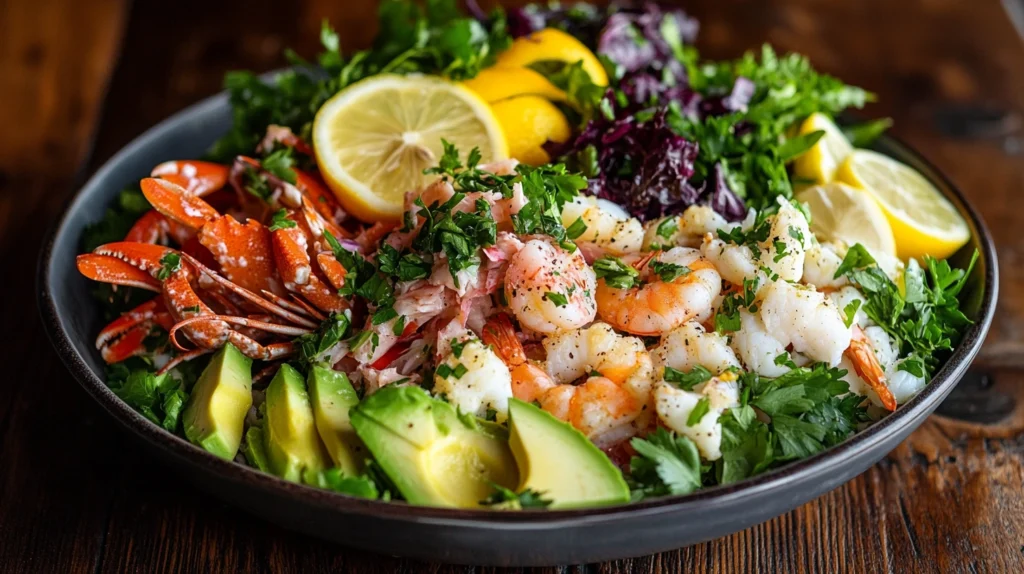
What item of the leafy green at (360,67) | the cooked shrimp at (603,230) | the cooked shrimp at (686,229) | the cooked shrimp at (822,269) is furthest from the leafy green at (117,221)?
the cooked shrimp at (822,269)

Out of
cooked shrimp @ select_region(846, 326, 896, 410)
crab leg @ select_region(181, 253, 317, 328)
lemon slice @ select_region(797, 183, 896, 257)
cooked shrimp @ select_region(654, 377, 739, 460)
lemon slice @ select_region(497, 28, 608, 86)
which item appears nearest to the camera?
cooked shrimp @ select_region(654, 377, 739, 460)

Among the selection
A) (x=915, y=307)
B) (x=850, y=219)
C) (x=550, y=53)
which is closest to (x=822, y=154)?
(x=850, y=219)

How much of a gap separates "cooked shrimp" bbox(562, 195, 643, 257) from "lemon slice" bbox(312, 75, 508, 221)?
42cm

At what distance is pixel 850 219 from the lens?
10.1 ft

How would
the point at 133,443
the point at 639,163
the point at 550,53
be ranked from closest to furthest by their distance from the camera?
the point at 133,443
the point at 639,163
the point at 550,53

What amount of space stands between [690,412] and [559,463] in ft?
1.15

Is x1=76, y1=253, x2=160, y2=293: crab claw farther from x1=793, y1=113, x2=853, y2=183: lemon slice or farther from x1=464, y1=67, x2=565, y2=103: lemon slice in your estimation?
x1=793, y1=113, x2=853, y2=183: lemon slice

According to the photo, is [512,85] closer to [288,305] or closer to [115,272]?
[288,305]

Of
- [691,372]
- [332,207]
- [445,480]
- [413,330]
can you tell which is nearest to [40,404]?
[332,207]

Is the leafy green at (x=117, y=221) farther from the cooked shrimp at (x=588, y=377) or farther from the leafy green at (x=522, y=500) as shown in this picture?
the leafy green at (x=522, y=500)

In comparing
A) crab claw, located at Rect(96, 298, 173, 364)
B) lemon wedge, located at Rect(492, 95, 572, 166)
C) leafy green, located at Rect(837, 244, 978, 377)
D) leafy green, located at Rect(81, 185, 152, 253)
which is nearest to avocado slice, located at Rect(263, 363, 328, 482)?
crab claw, located at Rect(96, 298, 173, 364)

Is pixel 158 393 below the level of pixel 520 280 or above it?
below

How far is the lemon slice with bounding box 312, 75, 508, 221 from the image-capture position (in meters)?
3.09

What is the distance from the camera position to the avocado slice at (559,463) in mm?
2082
